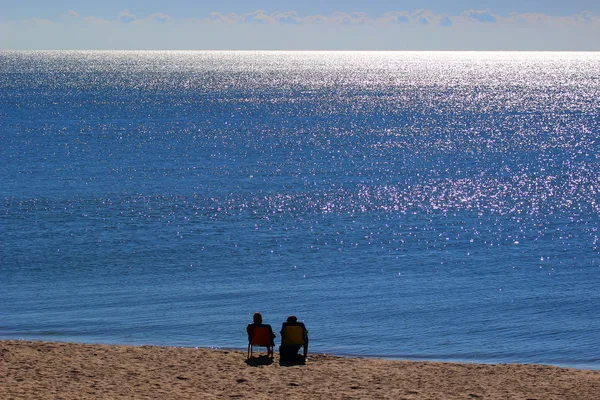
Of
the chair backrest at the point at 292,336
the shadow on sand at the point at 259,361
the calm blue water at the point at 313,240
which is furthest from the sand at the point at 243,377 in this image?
the calm blue water at the point at 313,240

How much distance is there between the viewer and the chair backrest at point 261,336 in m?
21.2

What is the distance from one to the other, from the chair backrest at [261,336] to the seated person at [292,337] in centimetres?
38

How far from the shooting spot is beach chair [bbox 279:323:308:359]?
2081 cm

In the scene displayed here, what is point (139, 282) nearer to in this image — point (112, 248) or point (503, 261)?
point (112, 248)

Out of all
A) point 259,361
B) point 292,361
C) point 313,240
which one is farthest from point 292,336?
point 313,240

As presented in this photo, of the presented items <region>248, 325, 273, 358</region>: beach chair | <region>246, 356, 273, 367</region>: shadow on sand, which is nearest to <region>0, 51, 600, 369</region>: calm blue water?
<region>246, 356, 273, 367</region>: shadow on sand

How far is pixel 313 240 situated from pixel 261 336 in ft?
77.5

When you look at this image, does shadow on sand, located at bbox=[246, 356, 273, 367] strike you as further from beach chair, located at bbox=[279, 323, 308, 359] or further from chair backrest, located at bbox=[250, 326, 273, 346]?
chair backrest, located at bbox=[250, 326, 273, 346]

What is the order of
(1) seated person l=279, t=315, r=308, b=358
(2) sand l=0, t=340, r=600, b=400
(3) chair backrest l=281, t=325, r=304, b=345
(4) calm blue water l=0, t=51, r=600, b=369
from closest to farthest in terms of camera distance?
(2) sand l=0, t=340, r=600, b=400 < (1) seated person l=279, t=315, r=308, b=358 < (3) chair backrest l=281, t=325, r=304, b=345 < (4) calm blue water l=0, t=51, r=600, b=369

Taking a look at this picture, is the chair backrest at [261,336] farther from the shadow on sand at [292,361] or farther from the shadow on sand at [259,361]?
the shadow on sand at [292,361]

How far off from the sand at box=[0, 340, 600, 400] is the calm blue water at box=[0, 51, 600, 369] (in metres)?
4.28

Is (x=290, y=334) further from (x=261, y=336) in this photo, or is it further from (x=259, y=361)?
(x=259, y=361)

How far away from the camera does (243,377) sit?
19.6 meters

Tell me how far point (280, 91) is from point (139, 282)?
162932 mm
